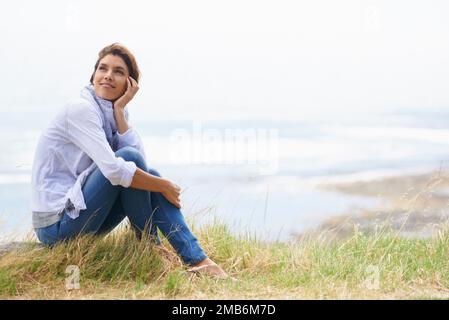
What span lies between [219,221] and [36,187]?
1148 millimetres

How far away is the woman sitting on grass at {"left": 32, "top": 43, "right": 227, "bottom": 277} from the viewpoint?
320 cm

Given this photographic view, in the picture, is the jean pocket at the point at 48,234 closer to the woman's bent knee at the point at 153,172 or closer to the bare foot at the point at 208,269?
the woman's bent knee at the point at 153,172

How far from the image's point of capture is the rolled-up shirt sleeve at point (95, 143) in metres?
3.11

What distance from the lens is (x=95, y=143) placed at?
10.3 ft

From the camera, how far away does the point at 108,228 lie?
11.4 ft

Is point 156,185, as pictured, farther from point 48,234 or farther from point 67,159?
point 48,234

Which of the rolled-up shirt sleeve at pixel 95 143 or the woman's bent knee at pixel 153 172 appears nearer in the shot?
the rolled-up shirt sleeve at pixel 95 143

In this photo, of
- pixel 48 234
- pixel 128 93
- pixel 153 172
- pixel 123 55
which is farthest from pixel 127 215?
pixel 123 55

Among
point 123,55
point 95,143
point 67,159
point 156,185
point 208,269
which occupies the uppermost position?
point 123,55

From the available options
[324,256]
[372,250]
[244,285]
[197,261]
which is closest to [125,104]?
[197,261]

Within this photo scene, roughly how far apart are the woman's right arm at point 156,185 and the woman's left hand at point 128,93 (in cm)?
44

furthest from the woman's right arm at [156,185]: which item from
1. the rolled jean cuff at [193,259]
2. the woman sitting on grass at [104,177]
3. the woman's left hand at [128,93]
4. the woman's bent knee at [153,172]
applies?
the woman's left hand at [128,93]

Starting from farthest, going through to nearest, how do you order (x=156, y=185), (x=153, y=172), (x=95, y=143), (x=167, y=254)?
(x=167, y=254) → (x=153, y=172) → (x=156, y=185) → (x=95, y=143)

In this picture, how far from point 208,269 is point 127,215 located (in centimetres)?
49
